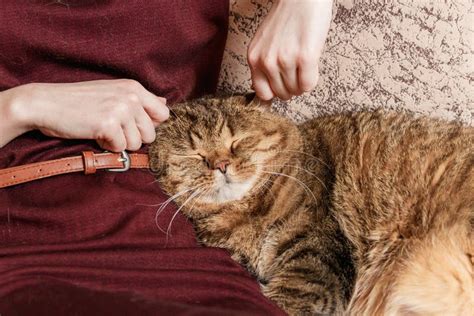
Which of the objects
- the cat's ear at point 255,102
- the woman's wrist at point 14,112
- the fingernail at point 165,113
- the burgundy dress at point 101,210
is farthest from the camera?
the cat's ear at point 255,102

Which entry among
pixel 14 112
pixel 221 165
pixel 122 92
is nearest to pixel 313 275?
pixel 221 165

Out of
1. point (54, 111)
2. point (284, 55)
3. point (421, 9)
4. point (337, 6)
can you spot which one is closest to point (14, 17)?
point (54, 111)

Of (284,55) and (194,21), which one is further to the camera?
(194,21)

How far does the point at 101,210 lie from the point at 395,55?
74 centimetres

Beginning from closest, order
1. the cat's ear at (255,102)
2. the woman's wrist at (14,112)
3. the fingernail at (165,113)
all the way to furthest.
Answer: the woman's wrist at (14,112), the fingernail at (165,113), the cat's ear at (255,102)

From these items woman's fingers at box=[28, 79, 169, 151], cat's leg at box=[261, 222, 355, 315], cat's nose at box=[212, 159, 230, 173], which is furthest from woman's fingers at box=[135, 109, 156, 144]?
cat's leg at box=[261, 222, 355, 315]

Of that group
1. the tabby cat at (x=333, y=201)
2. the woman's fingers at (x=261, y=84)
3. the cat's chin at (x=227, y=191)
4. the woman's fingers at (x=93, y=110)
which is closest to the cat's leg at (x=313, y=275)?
the tabby cat at (x=333, y=201)

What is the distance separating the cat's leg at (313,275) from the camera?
45.9 inches

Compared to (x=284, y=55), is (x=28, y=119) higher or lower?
lower

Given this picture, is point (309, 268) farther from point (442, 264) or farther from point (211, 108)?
point (211, 108)

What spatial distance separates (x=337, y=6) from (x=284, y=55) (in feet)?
1.03

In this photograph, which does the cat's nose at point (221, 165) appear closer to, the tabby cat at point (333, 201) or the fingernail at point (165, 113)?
the tabby cat at point (333, 201)

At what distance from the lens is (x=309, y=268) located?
1.18 metres

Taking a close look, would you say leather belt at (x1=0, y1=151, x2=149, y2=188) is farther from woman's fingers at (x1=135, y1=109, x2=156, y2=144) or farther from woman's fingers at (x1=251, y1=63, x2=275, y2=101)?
woman's fingers at (x1=251, y1=63, x2=275, y2=101)
